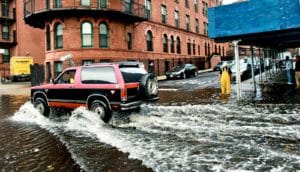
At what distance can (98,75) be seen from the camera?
36.4ft

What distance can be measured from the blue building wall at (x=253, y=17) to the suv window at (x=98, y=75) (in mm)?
6676

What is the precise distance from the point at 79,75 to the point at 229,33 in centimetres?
732

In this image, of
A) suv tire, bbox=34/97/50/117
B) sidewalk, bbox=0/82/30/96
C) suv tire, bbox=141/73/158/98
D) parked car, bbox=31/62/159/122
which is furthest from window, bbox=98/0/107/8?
suv tire, bbox=141/73/158/98

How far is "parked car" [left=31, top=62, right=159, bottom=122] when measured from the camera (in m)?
10.6

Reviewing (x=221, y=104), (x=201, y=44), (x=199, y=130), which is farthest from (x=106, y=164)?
(x=201, y=44)

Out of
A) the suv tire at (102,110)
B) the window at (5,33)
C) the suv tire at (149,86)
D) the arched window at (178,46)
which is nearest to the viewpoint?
the suv tire at (102,110)

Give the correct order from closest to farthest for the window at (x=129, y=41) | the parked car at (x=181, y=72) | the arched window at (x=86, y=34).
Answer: the arched window at (x=86, y=34) → the window at (x=129, y=41) → the parked car at (x=181, y=72)

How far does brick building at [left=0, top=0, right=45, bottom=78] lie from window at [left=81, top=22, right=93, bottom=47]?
17.2 meters

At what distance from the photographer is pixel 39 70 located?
28.8 m

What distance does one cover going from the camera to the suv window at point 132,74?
1080cm

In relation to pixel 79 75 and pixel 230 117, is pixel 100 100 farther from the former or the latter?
pixel 230 117

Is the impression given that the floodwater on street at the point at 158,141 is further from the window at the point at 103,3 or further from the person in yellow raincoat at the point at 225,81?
the window at the point at 103,3

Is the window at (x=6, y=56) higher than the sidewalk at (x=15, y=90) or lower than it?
higher

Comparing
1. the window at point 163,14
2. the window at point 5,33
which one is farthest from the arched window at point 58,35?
the window at point 5,33
